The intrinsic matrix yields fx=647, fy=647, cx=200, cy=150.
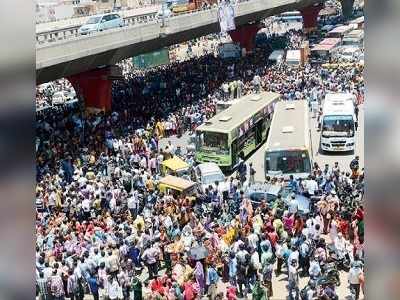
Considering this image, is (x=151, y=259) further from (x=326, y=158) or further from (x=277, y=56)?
(x=277, y=56)

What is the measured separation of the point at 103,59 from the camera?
88.7 feet

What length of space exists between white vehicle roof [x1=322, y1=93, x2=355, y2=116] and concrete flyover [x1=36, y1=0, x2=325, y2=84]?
8.96 m

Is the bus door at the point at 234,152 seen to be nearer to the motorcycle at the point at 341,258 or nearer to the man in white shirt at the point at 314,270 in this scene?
the motorcycle at the point at 341,258

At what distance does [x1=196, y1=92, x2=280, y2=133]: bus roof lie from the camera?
20.8 m

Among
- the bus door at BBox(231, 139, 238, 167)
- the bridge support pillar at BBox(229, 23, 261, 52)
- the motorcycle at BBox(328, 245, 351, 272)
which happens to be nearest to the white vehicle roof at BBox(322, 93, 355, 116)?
the bus door at BBox(231, 139, 238, 167)

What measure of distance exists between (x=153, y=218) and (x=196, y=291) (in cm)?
371

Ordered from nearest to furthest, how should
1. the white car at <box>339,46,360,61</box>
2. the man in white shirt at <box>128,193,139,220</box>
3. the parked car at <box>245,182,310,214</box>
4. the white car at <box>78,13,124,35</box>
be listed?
the parked car at <box>245,182,310,214</box>
the man in white shirt at <box>128,193,139,220</box>
the white car at <box>78,13,124,35</box>
the white car at <box>339,46,360,61</box>

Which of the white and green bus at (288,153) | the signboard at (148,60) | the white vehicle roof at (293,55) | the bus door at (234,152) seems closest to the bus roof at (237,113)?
the bus door at (234,152)

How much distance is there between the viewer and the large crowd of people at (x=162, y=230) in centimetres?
1122

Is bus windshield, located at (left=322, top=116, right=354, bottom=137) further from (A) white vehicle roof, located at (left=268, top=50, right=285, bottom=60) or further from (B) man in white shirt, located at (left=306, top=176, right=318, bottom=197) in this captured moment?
(A) white vehicle roof, located at (left=268, top=50, right=285, bottom=60)

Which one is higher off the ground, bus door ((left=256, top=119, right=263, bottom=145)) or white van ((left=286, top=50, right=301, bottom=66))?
white van ((left=286, top=50, right=301, bottom=66))

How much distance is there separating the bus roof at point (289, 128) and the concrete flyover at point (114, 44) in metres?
7.53

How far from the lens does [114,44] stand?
86.7ft
